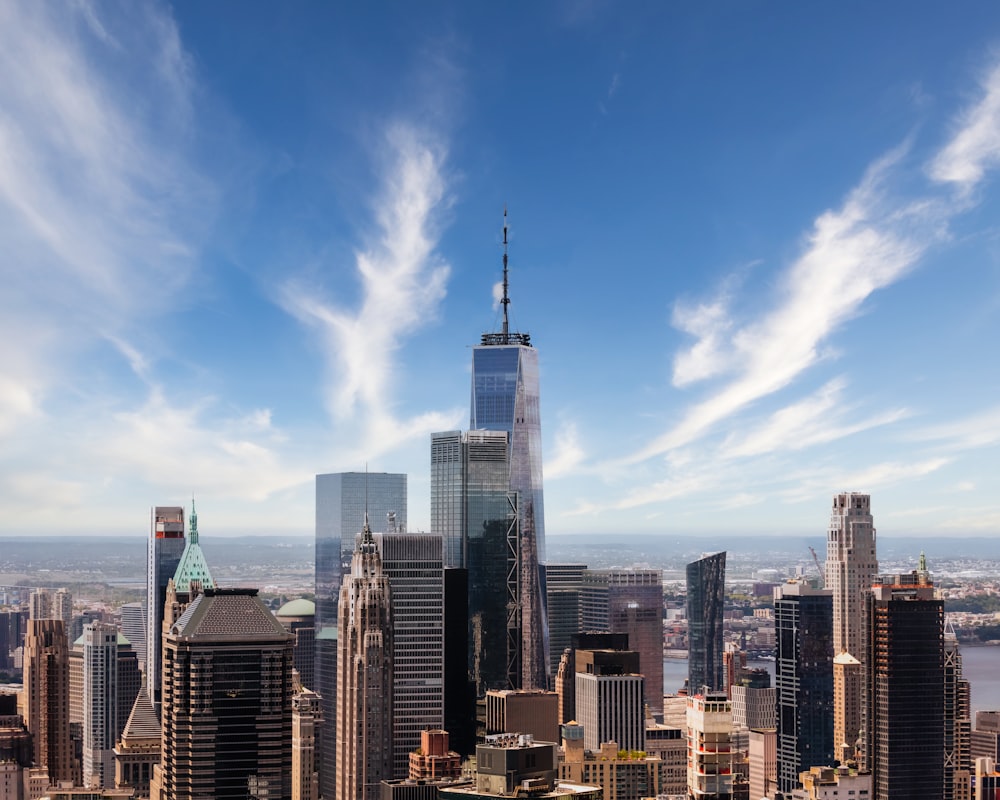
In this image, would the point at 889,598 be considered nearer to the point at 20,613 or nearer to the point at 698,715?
the point at 698,715

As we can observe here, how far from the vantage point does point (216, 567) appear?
5944 centimetres

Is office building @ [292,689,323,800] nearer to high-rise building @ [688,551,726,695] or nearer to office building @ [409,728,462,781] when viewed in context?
office building @ [409,728,462,781]

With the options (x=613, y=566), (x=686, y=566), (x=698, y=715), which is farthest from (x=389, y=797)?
(x=686, y=566)

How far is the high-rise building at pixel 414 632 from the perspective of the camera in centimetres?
5297

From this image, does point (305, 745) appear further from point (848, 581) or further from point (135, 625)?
point (848, 581)

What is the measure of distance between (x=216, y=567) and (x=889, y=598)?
2555 centimetres

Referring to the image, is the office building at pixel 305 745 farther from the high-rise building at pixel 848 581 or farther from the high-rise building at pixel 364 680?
the high-rise building at pixel 848 581

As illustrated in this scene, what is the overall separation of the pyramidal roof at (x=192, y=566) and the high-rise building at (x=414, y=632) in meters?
7.65

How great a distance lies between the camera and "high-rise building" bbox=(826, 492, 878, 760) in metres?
55.4

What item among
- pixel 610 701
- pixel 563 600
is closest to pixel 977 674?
pixel 610 701

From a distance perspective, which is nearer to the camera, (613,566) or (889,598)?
(889,598)

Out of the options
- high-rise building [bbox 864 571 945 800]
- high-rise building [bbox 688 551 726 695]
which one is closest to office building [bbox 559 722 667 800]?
high-rise building [bbox 864 571 945 800]

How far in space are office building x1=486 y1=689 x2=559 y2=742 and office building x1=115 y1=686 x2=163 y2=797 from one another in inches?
485

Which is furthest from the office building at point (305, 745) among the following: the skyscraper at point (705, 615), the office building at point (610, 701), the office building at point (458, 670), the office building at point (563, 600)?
the skyscraper at point (705, 615)
